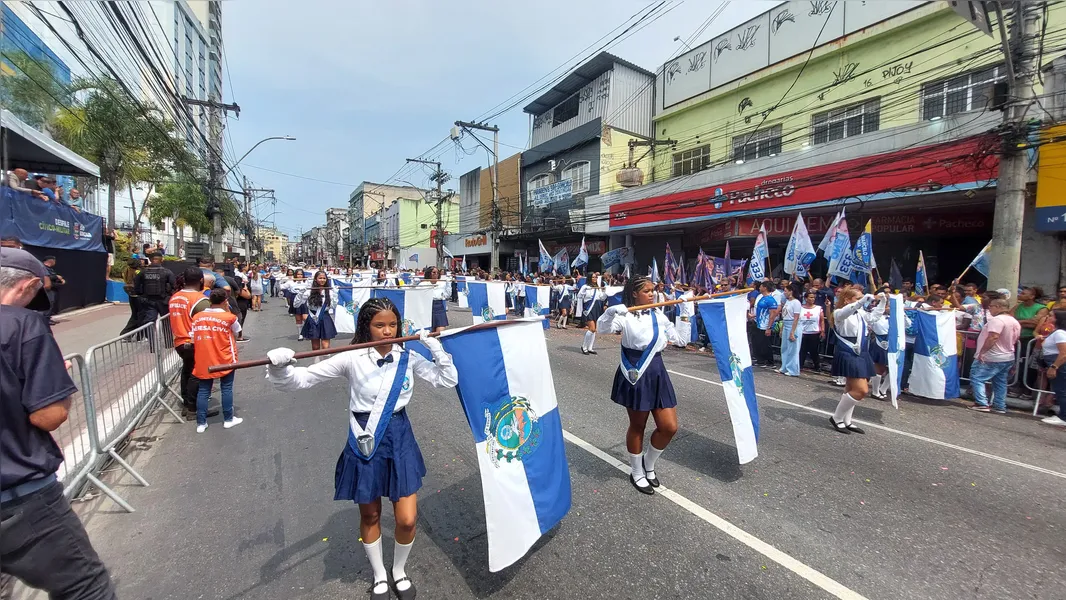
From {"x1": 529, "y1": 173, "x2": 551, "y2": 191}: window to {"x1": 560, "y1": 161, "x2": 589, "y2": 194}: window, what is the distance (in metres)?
2.16

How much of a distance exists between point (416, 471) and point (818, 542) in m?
2.80

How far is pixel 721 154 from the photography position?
18859 mm

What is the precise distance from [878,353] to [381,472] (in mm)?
7504

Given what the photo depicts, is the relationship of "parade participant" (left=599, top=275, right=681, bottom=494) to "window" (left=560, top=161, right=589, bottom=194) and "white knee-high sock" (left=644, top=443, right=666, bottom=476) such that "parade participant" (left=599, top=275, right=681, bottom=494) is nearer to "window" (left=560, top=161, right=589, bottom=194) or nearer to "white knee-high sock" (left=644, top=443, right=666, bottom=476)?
"white knee-high sock" (left=644, top=443, right=666, bottom=476)

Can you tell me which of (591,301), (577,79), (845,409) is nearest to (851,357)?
(845,409)

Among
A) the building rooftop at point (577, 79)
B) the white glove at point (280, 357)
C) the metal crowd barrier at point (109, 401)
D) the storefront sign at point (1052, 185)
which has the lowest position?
the metal crowd barrier at point (109, 401)

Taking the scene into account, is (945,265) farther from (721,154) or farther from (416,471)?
(416,471)

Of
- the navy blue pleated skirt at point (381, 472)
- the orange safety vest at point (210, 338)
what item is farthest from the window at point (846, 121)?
the orange safety vest at point (210, 338)

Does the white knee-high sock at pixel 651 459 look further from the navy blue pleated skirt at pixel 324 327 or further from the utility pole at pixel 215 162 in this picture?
the utility pole at pixel 215 162

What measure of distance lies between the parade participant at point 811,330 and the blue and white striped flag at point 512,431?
25.1ft

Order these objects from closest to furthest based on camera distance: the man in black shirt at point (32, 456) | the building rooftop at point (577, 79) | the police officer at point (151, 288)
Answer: the man in black shirt at point (32, 456) → the police officer at point (151, 288) → the building rooftop at point (577, 79)

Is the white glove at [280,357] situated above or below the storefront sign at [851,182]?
below

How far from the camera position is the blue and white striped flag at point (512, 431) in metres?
2.87

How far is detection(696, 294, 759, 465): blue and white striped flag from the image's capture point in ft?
14.1
